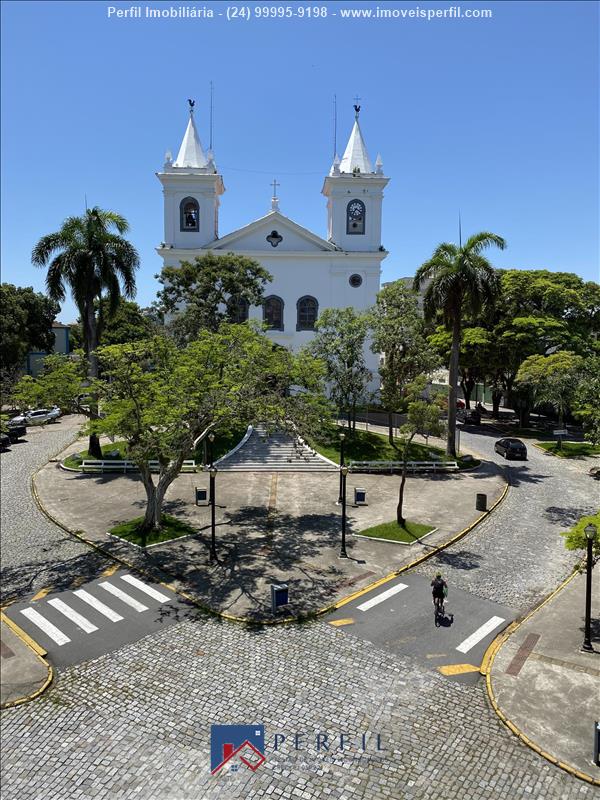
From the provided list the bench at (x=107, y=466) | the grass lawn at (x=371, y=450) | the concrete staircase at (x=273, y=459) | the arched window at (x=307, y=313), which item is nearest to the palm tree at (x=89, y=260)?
the bench at (x=107, y=466)

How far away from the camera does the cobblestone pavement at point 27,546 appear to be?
51.5 feet

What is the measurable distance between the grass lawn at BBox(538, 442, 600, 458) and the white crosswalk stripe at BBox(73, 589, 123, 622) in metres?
27.9

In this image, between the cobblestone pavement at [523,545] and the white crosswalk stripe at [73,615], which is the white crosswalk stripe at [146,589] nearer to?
the white crosswalk stripe at [73,615]

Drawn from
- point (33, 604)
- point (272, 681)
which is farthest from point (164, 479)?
point (272, 681)

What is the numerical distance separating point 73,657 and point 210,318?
74.7ft

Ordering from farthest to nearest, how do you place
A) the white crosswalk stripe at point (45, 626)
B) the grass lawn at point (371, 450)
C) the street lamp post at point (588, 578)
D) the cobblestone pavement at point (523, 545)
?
1. the grass lawn at point (371, 450)
2. the cobblestone pavement at point (523, 545)
3. the white crosswalk stripe at point (45, 626)
4. the street lamp post at point (588, 578)

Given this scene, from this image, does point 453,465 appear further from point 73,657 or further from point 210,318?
point 73,657

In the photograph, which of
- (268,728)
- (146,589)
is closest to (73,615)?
(146,589)

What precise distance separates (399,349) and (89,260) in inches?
697

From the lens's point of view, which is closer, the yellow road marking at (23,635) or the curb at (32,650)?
the curb at (32,650)

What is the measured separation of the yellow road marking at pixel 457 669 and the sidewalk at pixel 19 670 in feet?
26.4

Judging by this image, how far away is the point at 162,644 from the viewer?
12.3m

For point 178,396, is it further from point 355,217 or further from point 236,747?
point 355,217

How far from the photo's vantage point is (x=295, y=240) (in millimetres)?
44875
